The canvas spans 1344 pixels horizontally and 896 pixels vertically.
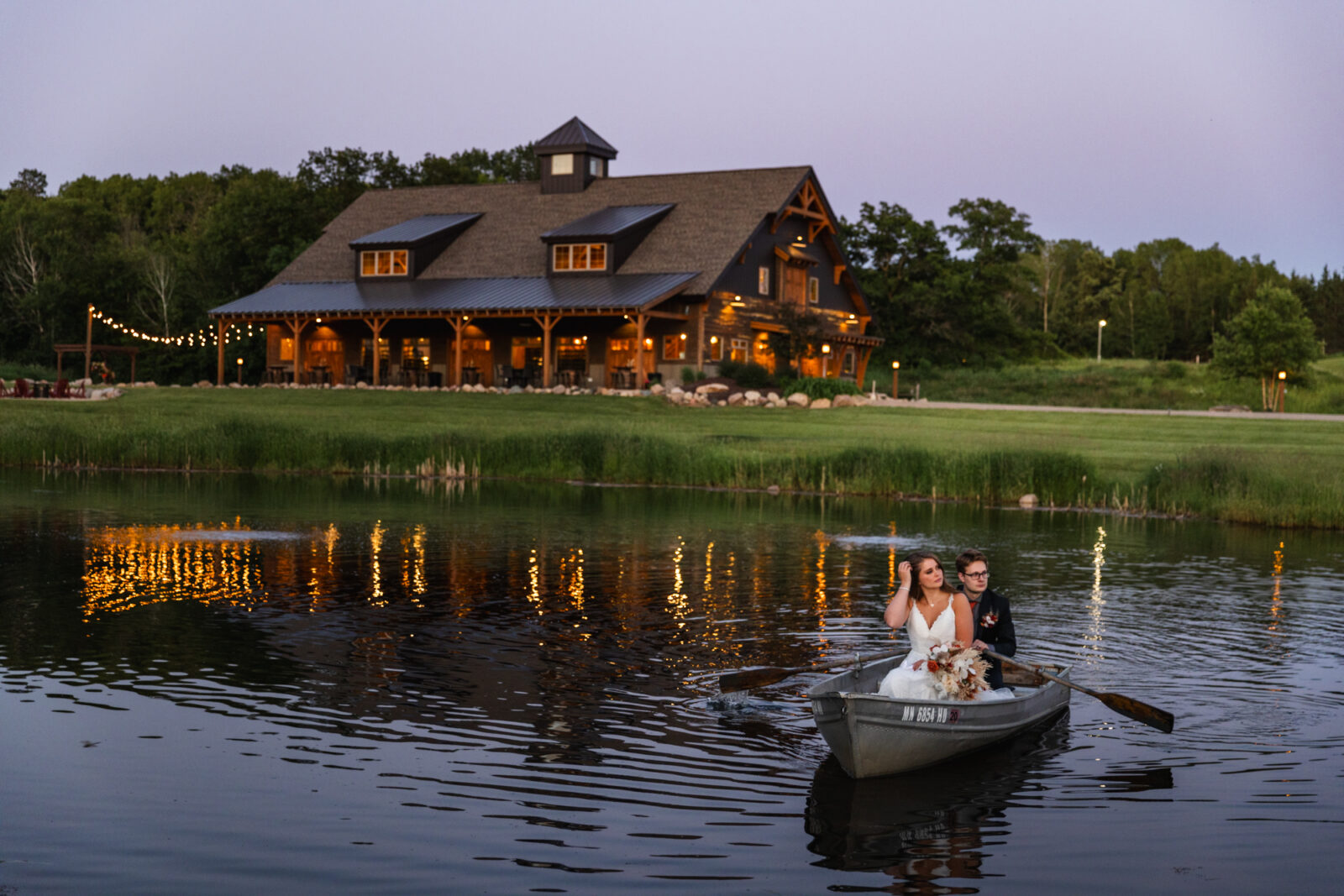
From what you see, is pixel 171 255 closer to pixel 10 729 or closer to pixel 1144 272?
pixel 10 729

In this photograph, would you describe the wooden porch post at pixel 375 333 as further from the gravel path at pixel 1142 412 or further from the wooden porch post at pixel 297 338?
the gravel path at pixel 1142 412

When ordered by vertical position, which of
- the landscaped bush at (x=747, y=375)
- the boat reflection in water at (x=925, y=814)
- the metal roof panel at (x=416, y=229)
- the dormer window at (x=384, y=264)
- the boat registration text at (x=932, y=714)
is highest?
the metal roof panel at (x=416, y=229)

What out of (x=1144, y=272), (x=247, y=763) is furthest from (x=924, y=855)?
(x=1144, y=272)

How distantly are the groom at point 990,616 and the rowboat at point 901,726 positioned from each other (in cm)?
68

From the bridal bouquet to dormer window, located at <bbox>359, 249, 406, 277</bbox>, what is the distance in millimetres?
54118

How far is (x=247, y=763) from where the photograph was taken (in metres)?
10.1

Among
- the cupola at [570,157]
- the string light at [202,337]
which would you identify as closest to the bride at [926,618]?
the cupola at [570,157]

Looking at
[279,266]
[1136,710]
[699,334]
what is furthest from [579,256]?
[1136,710]

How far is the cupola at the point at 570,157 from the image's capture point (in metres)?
64.8

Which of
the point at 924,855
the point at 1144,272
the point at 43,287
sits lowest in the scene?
the point at 924,855

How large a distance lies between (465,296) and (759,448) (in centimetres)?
2372

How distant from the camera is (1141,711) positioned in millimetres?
11359

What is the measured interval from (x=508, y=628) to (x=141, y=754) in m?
5.77

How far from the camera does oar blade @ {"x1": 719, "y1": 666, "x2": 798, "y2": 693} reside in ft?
40.7
